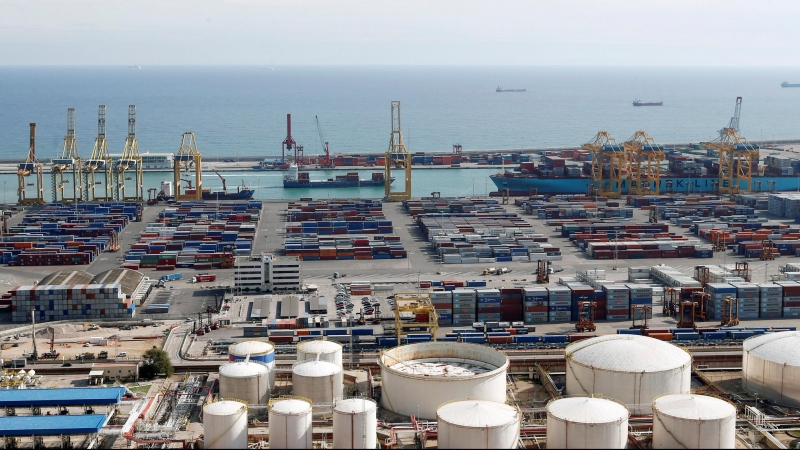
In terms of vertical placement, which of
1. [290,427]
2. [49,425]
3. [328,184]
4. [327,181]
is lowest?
[49,425]

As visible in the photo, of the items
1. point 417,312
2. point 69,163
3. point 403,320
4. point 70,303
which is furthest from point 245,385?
point 69,163

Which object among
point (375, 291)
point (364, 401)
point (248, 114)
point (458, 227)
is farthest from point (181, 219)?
point (248, 114)

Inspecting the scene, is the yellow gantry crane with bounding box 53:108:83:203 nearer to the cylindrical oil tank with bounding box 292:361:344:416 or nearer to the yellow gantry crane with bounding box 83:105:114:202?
the yellow gantry crane with bounding box 83:105:114:202

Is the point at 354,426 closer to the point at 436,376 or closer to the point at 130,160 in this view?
the point at 436,376

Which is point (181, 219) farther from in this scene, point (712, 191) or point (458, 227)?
point (712, 191)

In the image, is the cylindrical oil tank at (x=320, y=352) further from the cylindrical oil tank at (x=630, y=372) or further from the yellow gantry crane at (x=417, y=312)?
the cylindrical oil tank at (x=630, y=372)

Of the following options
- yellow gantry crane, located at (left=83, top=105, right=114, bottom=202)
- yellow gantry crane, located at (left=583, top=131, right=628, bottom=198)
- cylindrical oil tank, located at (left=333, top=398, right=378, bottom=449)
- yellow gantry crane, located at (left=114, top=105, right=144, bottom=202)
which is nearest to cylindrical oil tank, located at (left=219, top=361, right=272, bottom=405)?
cylindrical oil tank, located at (left=333, top=398, right=378, bottom=449)

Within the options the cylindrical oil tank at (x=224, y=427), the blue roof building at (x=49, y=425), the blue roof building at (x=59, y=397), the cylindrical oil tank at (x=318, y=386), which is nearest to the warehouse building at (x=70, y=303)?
the blue roof building at (x=59, y=397)

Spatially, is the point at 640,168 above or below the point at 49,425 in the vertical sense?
above
